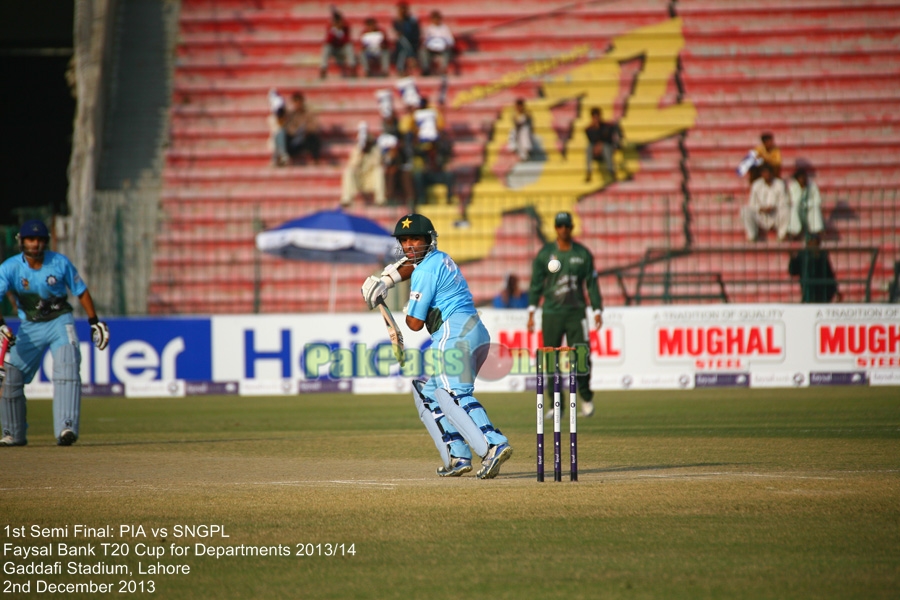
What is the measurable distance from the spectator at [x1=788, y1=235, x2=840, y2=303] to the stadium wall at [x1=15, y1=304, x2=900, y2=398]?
2.24 feet

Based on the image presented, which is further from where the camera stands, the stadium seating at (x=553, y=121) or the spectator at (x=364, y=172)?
the spectator at (x=364, y=172)

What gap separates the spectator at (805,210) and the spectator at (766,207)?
16 centimetres

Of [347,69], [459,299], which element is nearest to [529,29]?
[347,69]

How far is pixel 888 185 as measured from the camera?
25750 millimetres

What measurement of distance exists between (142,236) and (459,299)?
56.7 feet

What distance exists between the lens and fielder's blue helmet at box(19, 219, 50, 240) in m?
11.5

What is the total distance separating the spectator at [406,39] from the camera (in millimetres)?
27781

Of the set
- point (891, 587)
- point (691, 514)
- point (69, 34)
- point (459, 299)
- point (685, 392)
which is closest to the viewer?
point (891, 587)

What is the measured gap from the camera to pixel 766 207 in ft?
72.2

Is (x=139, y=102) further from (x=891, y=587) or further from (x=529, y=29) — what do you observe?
(x=891, y=587)

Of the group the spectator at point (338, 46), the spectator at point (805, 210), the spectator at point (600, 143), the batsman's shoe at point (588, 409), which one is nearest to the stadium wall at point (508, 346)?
the spectator at point (805, 210)

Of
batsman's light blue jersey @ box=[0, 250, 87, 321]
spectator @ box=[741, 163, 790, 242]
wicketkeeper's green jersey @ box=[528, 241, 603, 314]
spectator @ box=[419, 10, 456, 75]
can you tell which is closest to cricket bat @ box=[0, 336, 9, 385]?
batsman's light blue jersey @ box=[0, 250, 87, 321]

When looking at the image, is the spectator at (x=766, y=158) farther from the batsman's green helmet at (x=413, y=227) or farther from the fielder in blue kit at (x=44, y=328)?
the batsman's green helmet at (x=413, y=227)

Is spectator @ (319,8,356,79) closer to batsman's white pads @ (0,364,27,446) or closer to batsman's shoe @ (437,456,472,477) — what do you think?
batsman's white pads @ (0,364,27,446)
